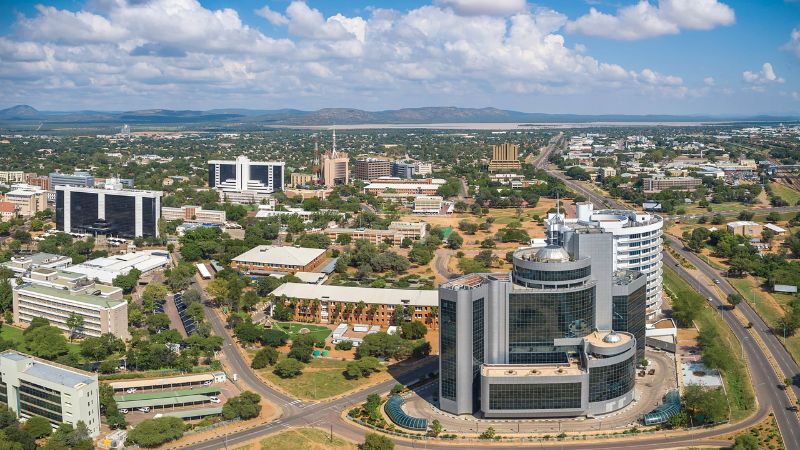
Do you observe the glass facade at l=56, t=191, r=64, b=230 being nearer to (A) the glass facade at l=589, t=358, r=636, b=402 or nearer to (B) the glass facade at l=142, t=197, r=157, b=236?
(B) the glass facade at l=142, t=197, r=157, b=236

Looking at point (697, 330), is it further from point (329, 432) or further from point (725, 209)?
point (725, 209)

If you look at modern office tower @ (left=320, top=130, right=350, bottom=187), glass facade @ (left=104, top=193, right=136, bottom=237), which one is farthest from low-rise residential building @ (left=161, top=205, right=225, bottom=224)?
modern office tower @ (left=320, top=130, right=350, bottom=187)

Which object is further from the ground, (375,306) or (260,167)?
(260,167)

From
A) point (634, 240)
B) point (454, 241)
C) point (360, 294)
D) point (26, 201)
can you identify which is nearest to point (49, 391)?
point (360, 294)

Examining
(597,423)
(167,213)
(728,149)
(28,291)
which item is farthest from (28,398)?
(728,149)

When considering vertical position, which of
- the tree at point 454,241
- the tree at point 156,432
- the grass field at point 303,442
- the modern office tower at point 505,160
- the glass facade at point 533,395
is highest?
the modern office tower at point 505,160

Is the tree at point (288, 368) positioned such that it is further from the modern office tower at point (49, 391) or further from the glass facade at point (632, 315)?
the glass facade at point (632, 315)

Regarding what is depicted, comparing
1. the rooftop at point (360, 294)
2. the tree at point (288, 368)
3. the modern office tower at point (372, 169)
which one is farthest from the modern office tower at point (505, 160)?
the tree at point (288, 368)

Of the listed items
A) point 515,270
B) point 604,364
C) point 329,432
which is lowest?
point 329,432
